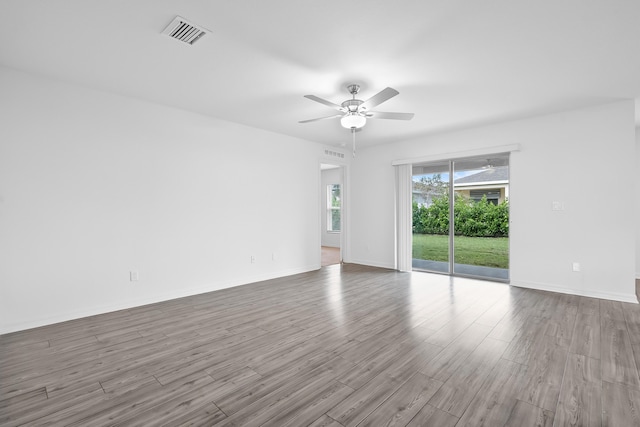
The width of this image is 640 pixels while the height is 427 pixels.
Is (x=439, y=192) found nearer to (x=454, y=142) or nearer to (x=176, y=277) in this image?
(x=454, y=142)

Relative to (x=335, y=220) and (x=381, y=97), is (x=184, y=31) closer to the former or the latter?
(x=381, y=97)

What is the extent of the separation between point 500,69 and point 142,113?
4215mm

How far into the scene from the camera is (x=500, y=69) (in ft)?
9.96

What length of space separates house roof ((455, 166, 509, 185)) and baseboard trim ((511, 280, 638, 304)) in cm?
175

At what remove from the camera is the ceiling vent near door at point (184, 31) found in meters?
2.29

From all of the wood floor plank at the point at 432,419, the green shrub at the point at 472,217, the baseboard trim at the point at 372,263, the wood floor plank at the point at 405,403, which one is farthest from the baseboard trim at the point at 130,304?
the wood floor plank at the point at 432,419

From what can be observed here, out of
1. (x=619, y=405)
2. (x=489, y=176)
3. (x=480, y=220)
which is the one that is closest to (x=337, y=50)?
(x=619, y=405)

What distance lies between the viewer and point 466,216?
5.58 m

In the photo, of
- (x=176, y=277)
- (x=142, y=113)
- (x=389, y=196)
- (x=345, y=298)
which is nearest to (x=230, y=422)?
(x=345, y=298)

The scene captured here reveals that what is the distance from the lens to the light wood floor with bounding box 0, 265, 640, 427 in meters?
1.81

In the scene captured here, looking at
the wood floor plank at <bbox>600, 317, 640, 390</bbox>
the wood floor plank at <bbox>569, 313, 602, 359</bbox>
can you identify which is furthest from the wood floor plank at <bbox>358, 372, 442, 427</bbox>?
the wood floor plank at <bbox>569, 313, 602, 359</bbox>

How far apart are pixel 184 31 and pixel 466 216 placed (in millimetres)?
5187

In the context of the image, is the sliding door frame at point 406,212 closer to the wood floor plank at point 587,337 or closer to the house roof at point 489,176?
the house roof at point 489,176

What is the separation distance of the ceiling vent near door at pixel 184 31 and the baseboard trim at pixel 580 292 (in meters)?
5.38
